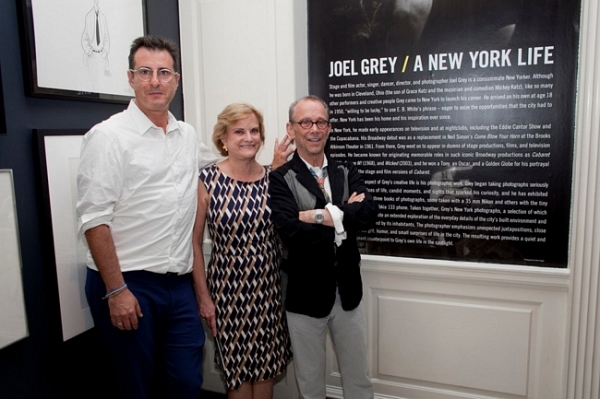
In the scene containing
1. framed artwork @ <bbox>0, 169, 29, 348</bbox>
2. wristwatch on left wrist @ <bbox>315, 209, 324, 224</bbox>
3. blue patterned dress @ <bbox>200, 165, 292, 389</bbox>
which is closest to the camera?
framed artwork @ <bbox>0, 169, 29, 348</bbox>

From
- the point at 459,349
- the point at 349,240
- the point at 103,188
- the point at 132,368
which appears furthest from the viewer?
the point at 459,349

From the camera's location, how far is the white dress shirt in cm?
158

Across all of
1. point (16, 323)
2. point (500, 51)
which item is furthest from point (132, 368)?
point (500, 51)

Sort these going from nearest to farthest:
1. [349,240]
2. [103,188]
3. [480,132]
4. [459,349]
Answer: [103,188]
[349,240]
[480,132]
[459,349]

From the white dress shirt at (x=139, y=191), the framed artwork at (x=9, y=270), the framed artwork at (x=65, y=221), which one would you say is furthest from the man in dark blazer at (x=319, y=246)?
the framed artwork at (x=9, y=270)

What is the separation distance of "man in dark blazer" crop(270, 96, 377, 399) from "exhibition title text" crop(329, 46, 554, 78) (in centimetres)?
47

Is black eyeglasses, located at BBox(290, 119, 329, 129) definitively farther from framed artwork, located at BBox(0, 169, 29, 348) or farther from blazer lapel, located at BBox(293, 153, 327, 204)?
framed artwork, located at BBox(0, 169, 29, 348)

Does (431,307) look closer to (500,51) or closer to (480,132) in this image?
(480,132)

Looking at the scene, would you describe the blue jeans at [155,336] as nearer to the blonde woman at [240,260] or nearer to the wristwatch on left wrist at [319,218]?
the blonde woman at [240,260]

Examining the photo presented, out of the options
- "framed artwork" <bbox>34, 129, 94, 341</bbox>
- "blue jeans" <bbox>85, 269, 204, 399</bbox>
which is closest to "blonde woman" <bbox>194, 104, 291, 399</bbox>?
"blue jeans" <bbox>85, 269, 204, 399</bbox>

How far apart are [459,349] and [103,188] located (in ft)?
6.04

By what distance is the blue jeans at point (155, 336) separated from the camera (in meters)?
1.71

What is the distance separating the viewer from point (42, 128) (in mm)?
1743

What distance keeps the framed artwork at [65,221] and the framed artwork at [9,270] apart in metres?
0.14
